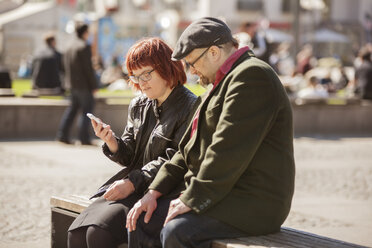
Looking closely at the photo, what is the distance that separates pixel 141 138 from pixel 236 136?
110 cm

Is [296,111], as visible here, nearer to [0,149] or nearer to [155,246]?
[0,149]

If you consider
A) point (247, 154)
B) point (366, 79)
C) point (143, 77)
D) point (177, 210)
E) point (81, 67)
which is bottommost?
point (366, 79)

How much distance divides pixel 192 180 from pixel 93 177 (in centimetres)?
521

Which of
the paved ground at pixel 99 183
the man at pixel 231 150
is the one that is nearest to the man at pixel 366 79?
the paved ground at pixel 99 183

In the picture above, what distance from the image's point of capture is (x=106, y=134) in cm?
432

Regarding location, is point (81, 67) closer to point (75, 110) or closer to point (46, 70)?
point (75, 110)

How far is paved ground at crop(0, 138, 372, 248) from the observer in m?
6.14

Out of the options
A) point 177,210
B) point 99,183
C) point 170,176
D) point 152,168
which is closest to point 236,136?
point 177,210

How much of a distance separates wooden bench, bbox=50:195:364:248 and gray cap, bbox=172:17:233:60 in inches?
36.0

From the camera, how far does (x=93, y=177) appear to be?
860cm

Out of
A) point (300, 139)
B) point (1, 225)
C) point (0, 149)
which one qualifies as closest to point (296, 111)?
point (300, 139)

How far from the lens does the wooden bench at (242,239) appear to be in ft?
11.5

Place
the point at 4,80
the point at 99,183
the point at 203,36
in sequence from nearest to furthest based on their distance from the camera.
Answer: the point at 203,36 → the point at 99,183 → the point at 4,80

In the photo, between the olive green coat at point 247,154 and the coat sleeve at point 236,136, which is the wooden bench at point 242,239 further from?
the coat sleeve at point 236,136
